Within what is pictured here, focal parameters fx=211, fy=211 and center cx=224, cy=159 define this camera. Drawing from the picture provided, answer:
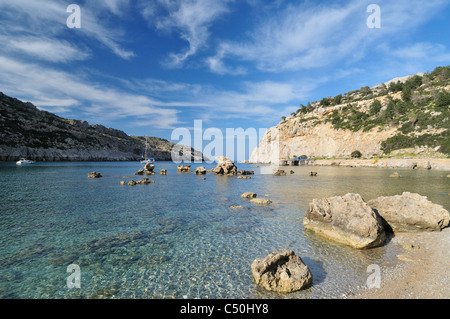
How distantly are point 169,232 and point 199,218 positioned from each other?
3.66m

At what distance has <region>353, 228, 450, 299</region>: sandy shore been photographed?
695 centimetres

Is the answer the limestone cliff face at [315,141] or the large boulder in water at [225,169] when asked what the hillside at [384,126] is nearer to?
the limestone cliff face at [315,141]

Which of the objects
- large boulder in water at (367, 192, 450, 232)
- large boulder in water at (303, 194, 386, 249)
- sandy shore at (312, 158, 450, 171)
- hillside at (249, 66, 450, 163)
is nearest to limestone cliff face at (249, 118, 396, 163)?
hillside at (249, 66, 450, 163)

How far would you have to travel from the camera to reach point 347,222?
39.0 ft

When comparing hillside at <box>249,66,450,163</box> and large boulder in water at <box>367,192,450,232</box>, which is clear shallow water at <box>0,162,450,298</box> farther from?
hillside at <box>249,66,450,163</box>

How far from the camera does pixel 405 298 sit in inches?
266

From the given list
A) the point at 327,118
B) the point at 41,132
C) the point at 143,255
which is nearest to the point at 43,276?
the point at 143,255

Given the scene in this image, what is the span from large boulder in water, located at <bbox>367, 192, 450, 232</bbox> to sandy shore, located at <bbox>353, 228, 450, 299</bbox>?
132cm

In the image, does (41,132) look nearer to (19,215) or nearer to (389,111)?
(19,215)

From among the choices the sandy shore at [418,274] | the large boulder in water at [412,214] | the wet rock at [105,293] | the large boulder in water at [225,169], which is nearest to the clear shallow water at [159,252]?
the wet rock at [105,293]

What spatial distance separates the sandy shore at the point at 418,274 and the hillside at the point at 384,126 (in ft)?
268

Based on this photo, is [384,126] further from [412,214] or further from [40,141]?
[40,141]

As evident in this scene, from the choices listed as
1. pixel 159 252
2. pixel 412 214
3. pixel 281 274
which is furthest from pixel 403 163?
pixel 159 252
